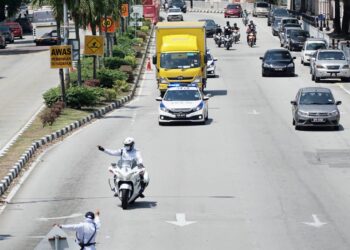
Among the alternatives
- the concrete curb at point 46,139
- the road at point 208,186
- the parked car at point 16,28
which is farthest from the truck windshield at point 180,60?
the parked car at point 16,28

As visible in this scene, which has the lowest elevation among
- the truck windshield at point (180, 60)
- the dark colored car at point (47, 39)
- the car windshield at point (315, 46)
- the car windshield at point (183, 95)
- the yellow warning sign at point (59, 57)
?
the dark colored car at point (47, 39)

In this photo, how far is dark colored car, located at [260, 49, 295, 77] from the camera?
63.7 meters

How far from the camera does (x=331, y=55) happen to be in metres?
60.5

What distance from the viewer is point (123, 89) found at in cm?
5562

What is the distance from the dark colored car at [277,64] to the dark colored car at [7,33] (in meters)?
37.2

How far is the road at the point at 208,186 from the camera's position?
22688 millimetres

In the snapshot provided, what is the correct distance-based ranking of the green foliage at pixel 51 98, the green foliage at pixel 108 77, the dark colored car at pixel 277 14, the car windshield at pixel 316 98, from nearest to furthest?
the car windshield at pixel 316 98
the green foliage at pixel 51 98
the green foliage at pixel 108 77
the dark colored car at pixel 277 14

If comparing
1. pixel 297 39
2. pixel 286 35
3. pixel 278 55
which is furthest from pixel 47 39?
pixel 278 55

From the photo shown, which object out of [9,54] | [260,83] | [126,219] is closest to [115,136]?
[126,219]

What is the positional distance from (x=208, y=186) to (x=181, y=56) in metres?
23.2

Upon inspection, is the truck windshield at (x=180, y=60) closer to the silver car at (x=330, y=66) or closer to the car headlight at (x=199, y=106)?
A: the car headlight at (x=199, y=106)

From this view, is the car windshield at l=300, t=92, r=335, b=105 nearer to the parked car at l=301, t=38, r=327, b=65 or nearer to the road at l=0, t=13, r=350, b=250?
the road at l=0, t=13, r=350, b=250

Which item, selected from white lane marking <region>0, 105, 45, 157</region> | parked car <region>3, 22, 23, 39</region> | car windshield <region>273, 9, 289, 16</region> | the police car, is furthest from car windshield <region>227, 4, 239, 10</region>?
the police car

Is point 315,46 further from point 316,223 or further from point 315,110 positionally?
point 316,223
